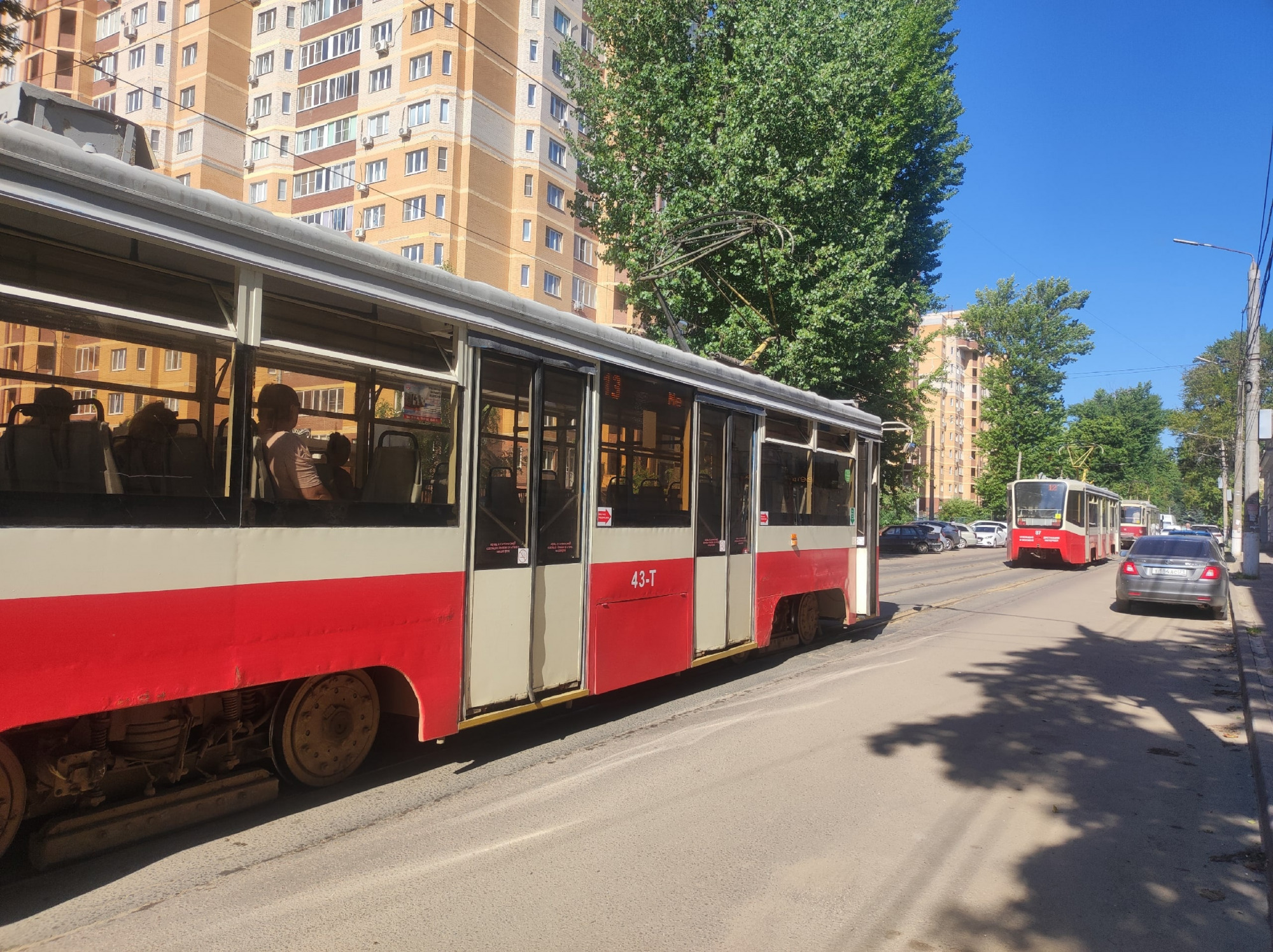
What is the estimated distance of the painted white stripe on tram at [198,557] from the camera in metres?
3.62

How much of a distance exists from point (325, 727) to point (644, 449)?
3.38 metres

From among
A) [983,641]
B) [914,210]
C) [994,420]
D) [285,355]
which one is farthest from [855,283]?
[994,420]

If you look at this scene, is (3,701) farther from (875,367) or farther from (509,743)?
(875,367)

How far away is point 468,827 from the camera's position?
4945 mm

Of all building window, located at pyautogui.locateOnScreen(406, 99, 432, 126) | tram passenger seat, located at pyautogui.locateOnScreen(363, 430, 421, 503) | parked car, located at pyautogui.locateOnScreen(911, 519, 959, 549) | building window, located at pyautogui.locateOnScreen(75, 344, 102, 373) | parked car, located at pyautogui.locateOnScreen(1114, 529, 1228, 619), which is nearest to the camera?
building window, located at pyautogui.locateOnScreen(75, 344, 102, 373)

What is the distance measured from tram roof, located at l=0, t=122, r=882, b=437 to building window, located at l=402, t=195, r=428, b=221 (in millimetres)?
34549

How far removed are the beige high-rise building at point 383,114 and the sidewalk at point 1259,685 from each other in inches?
1113

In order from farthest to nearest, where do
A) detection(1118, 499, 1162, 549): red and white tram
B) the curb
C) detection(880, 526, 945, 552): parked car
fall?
detection(1118, 499, 1162, 549): red and white tram < detection(880, 526, 945, 552): parked car < the curb

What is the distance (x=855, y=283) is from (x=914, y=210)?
7.34m

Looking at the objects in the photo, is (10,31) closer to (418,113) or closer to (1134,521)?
(418,113)

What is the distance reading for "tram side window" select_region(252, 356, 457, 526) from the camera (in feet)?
15.1

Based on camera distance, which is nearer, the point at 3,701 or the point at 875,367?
the point at 3,701

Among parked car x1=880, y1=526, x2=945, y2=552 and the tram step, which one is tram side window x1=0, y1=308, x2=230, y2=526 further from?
parked car x1=880, y1=526, x2=945, y2=552

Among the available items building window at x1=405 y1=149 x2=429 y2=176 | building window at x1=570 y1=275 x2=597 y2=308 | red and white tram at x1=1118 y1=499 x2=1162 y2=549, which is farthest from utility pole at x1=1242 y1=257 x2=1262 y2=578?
building window at x1=405 y1=149 x2=429 y2=176
